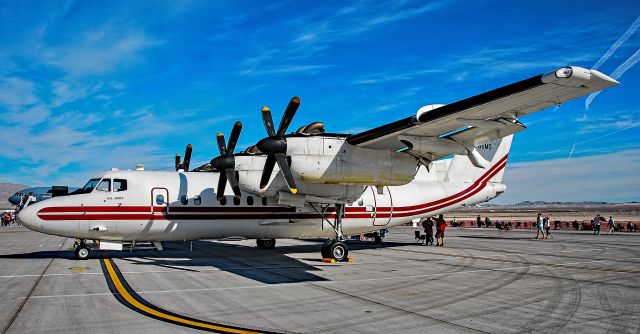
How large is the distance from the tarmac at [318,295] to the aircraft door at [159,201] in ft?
6.16

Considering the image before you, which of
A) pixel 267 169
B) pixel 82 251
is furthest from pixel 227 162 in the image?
pixel 82 251

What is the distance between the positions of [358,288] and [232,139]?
824cm

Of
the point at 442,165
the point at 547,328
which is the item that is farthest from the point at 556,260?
the point at 547,328

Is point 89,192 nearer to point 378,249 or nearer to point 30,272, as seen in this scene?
point 30,272

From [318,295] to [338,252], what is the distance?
7.12 m

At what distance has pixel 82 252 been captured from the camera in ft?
56.4

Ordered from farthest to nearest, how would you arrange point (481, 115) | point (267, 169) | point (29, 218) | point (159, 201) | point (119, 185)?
point (159, 201) < point (119, 185) < point (29, 218) < point (267, 169) < point (481, 115)

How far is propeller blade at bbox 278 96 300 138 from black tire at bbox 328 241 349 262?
520 centimetres

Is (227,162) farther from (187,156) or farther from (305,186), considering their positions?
(187,156)

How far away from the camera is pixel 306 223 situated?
19562 millimetres

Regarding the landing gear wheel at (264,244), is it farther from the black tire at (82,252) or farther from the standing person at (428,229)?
the standing person at (428,229)

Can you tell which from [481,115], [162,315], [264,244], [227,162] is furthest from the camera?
[264,244]

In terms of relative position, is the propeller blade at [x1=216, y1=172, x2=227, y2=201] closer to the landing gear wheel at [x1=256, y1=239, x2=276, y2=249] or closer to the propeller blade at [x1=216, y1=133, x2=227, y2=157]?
the propeller blade at [x1=216, y1=133, x2=227, y2=157]

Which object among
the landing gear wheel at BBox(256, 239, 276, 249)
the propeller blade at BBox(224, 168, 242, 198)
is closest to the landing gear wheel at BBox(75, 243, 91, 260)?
the propeller blade at BBox(224, 168, 242, 198)
